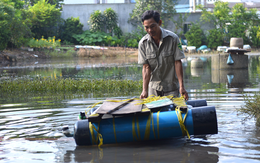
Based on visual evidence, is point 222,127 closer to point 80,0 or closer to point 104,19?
point 104,19

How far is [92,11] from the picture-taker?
142ft

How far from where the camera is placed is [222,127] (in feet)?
19.3

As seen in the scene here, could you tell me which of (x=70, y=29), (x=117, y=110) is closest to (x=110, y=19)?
(x=70, y=29)

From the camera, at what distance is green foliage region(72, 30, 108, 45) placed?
39.9 metres

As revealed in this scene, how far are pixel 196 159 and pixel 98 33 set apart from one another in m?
37.9

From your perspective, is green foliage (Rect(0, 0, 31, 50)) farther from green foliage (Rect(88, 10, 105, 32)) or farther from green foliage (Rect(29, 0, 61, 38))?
green foliage (Rect(88, 10, 105, 32))

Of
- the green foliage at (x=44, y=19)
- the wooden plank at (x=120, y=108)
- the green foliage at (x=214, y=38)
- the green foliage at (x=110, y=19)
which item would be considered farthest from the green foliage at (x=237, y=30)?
the wooden plank at (x=120, y=108)

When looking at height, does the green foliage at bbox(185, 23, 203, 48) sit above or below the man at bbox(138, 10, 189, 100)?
above

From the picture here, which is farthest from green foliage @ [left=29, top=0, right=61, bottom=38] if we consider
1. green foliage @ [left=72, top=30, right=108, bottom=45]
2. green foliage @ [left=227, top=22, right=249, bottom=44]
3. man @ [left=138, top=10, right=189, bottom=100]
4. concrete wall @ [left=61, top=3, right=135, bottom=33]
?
man @ [left=138, top=10, right=189, bottom=100]

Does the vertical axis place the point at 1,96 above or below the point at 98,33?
below

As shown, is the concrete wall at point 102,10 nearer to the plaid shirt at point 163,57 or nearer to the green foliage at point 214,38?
the green foliage at point 214,38

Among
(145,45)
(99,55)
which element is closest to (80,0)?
(99,55)

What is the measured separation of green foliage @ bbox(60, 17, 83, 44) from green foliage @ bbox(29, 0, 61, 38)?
1.04m

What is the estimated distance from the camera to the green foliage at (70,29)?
4109cm
